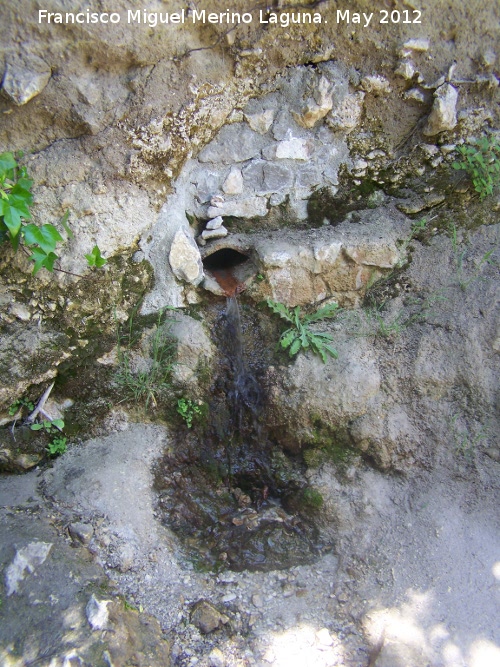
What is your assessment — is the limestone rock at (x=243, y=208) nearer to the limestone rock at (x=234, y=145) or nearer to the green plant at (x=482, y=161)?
the limestone rock at (x=234, y=145)

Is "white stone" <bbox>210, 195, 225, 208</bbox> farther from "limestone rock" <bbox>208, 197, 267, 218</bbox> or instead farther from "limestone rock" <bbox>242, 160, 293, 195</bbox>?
"limestone rock" <bbox>242, 160, 293, 195</bbox>

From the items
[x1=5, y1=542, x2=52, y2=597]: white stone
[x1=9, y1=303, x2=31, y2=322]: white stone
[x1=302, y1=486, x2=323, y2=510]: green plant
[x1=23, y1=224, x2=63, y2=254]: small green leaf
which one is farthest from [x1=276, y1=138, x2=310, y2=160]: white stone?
[x1=5, y1=542, x2=52, y2=597]: white stone

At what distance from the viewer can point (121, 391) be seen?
3295mm

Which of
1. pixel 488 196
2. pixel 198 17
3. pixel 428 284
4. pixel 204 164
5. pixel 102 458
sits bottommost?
pixel 102 458

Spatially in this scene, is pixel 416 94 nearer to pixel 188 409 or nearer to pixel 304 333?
pixel 304 333

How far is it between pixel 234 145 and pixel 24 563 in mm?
2690

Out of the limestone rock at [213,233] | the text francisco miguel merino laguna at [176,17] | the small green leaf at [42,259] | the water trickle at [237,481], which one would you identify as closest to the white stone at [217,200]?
the limestone rock at [213,233]

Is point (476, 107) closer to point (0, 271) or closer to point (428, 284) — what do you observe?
point (428, 284)

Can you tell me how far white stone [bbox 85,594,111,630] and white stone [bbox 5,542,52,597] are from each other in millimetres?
335

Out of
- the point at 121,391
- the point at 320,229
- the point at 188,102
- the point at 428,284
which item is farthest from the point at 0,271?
the point at 428,284

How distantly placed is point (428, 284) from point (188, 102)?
6.22 feet

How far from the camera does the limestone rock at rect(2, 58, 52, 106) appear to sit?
2.64 m

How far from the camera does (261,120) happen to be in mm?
3283

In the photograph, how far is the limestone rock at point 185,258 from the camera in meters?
3.25
